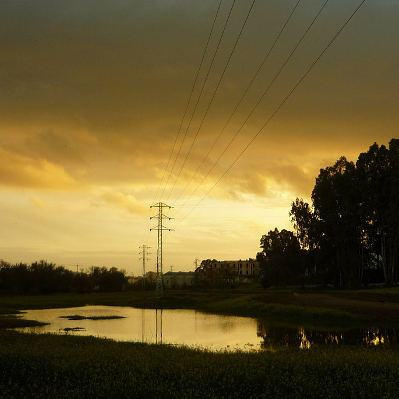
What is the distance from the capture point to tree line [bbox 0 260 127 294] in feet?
490

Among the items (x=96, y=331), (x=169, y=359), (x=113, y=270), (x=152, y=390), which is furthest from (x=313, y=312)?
(x=113, y=270)

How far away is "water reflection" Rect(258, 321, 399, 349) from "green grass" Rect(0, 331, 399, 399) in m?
14.7

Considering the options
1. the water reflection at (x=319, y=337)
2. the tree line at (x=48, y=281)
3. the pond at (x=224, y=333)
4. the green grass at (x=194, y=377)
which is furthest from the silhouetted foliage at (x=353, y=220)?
the tree line at (x=48, y=281)

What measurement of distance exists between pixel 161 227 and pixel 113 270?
3800 inches

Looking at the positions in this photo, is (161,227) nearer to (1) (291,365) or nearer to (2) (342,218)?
(2) (342,218)

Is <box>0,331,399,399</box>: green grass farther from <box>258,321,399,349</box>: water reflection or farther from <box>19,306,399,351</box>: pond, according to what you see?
<box>258,321,399,349</box>: water reflection

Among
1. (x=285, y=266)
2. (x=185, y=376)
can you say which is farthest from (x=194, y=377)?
(x=285, y=266)

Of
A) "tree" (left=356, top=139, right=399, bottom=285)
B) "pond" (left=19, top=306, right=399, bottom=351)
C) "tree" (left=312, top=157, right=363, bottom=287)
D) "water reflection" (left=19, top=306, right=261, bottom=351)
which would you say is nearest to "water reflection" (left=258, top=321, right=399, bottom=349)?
"pond" (left=19, top=306, right=399, bottom=351)

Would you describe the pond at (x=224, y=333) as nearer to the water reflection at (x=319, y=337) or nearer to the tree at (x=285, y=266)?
the water reflection at (x=319, y=337)

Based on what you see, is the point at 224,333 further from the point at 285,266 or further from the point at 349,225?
the point at 285,266

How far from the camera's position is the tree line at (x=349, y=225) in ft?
291

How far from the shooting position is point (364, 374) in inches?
771

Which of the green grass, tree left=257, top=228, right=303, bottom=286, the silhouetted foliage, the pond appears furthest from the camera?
tree left=257, top=228, right=303, bottom=286

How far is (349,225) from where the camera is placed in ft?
314
